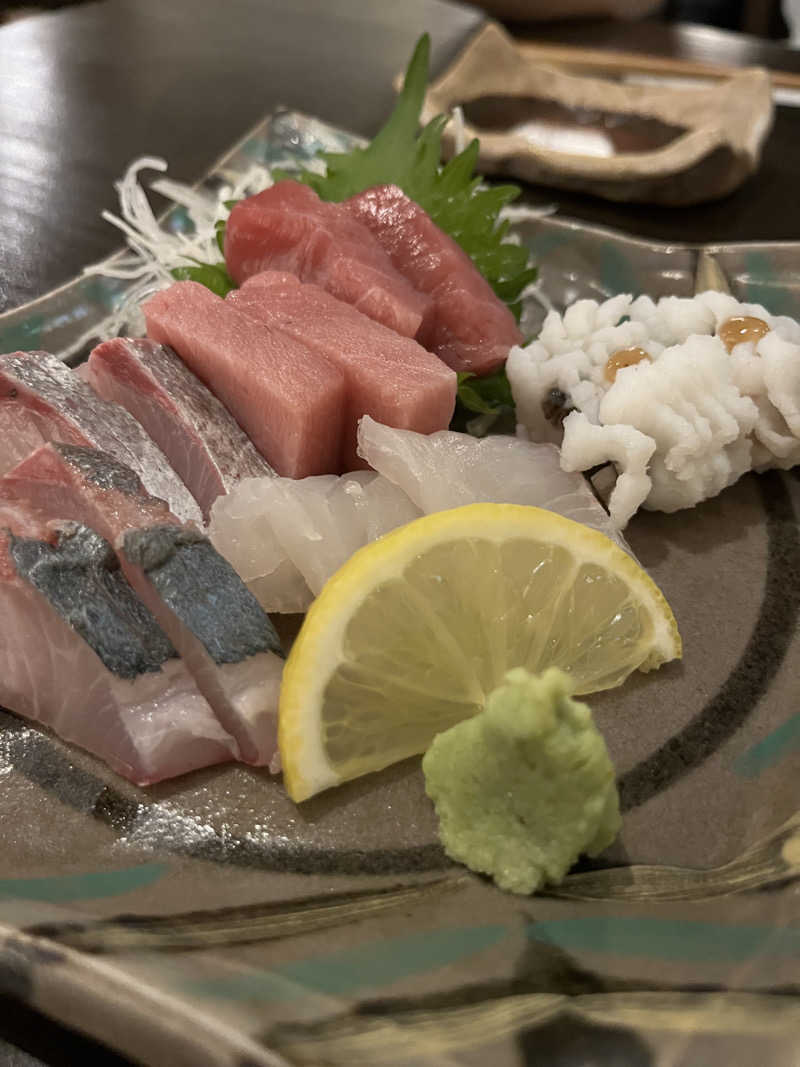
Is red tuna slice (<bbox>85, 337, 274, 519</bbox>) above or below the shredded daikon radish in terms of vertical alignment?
below

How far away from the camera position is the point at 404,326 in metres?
2.58

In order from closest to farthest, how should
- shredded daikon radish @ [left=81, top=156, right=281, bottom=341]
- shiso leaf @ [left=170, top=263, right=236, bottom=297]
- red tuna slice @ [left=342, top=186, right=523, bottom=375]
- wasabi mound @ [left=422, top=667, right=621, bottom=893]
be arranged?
wasabi mound @ [left=422, top=667, right=621, bottom=893]
red tuna slice @ [left=342, top=186, right=523, bottom=375]
shiso leaf @ [left=170, top=263, right=236, bottom=297]
shredded daikon radish @ [left=81, top=156, right=281, bottom=341]

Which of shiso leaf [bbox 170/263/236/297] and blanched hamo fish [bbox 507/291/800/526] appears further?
shiso leaf [bbox 170/263/236/297]

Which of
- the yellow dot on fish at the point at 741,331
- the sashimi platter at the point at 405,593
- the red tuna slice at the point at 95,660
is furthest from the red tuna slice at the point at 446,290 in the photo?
the red tuna slice at the point at 95,660

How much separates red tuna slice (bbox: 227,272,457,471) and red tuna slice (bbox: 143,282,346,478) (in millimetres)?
51

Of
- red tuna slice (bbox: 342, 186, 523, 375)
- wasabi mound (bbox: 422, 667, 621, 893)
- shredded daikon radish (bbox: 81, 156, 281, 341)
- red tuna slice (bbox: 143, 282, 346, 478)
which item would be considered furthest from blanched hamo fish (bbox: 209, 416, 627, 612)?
shredded daikon radish (bbox: 81, 156, 281, 341)

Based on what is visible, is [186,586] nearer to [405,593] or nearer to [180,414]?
[405,593]

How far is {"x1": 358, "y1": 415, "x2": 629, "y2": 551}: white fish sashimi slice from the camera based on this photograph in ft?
7.15

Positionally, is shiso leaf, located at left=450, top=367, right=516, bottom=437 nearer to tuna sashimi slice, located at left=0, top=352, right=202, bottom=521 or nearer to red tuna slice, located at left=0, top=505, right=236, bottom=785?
tuna sashimi slice, located at left=0, top=352, right=202, bottom=521

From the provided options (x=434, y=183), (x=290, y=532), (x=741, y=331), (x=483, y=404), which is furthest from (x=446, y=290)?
(x=290, y=532)

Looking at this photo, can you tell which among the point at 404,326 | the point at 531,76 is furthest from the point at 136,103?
the point at 404,326

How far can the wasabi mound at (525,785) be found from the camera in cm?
147

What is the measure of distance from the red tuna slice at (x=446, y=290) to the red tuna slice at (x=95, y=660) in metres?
1.30

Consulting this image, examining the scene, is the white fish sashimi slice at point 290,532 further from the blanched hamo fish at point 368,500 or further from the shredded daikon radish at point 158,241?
the shredded daikon radish at point 158,241
